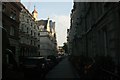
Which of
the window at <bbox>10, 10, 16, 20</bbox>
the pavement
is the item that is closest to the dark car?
the pavement

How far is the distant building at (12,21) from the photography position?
3609 centimetres

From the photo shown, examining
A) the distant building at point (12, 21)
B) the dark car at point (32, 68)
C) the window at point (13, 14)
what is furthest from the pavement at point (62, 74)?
the window at point (13, 14)

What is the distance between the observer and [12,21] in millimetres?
39656

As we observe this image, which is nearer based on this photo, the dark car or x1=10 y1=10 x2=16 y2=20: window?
the dark car

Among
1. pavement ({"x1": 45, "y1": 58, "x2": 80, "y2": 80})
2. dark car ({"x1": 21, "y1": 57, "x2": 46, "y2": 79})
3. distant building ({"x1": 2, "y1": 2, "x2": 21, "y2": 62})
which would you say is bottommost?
pavement ({"x1": 45, "y1": 58, "x2": 80, "y2": 80})

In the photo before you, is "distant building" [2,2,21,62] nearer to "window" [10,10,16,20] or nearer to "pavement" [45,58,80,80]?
"window" [10,10,16,20]

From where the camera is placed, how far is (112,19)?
12.5 m

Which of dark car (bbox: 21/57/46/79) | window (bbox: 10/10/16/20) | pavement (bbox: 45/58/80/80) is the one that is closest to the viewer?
dark car (bbox: 21/57/46/79)

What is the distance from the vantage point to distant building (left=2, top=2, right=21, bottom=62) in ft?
118

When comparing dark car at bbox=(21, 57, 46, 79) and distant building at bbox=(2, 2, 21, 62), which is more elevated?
distant building at bbox=(2, 2, 21, 62)

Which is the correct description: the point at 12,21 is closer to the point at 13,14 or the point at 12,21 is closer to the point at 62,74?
the point at 13,14

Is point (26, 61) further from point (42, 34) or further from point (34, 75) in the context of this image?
point (42, 34)

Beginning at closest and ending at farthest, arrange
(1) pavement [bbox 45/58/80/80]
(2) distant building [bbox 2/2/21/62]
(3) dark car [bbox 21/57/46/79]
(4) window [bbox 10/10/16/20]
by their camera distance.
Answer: (3) dark car [bbox 21/57/46/79], (1) pavement [bbox 45/58/80/80], (2) distant building [bbox 2/2/21/62], (4) window [bbox 10/10/16/20]

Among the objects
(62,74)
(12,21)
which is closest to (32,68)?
(62,74)
